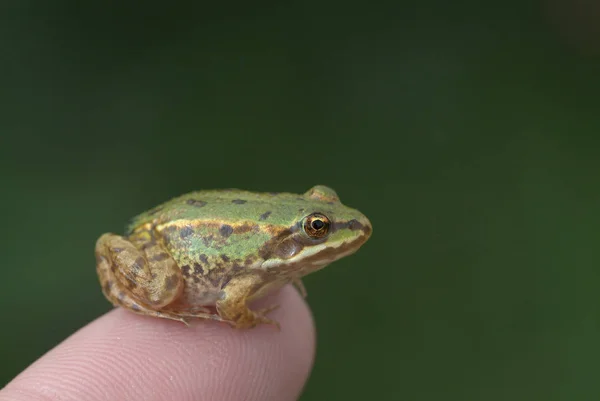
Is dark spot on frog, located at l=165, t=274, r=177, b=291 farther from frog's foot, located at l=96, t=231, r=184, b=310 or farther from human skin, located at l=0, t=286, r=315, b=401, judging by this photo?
human skin, located at l=0, t=286, r=315, b=401

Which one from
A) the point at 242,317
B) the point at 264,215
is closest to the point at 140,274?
the point at 242,317

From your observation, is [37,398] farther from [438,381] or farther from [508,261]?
[508,261]

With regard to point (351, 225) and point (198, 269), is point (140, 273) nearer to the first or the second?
Result: point (198, 269)

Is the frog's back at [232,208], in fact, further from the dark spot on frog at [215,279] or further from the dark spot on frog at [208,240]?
the dark spot on frog at [215,279]

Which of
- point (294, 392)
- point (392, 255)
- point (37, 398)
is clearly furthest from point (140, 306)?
point (392, 255)

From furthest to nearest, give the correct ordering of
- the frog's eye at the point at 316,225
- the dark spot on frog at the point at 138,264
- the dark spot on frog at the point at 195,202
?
the dark spot on frog at the point at 195,202
the dark spot on frog at the point at 138,264
the frog's eye at the point at 316,225

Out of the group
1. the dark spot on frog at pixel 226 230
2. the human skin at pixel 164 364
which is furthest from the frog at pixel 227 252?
the human skin at pixel 164 364

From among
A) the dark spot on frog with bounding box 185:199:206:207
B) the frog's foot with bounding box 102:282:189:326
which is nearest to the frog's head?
the dark spot on frog with bounding box 185:199:206:207
